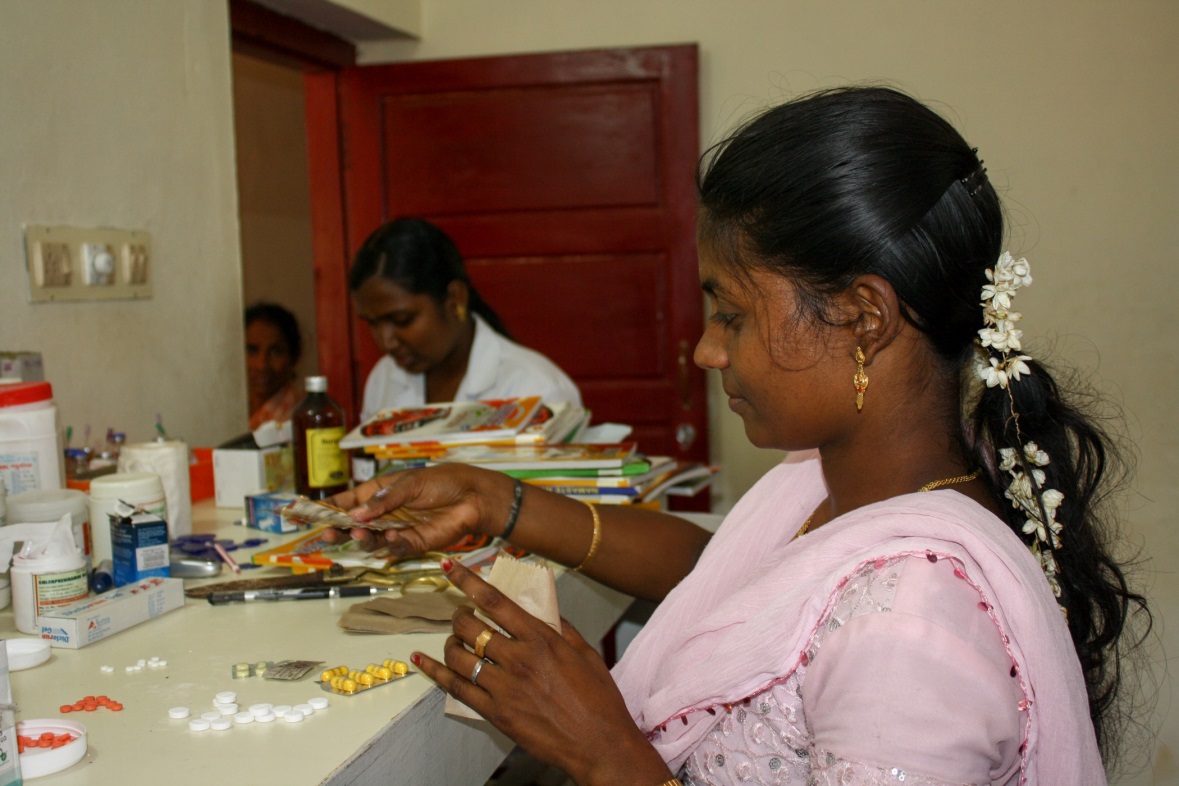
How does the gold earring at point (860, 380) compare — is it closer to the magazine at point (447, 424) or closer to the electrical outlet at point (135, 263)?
A: the magazine at point (447, 424)

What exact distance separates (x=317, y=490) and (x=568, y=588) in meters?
0.63

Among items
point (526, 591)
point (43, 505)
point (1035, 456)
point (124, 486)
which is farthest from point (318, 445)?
point (1035, 456)

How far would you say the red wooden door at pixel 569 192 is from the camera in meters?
3.52

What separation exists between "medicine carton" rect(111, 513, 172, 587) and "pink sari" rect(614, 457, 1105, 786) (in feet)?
2.30

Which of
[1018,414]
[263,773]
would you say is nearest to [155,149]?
[263,773]

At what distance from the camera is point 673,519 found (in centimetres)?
165

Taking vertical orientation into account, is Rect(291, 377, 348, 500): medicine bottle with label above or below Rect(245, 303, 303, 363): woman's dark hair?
below

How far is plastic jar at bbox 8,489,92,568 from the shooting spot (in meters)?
1.34

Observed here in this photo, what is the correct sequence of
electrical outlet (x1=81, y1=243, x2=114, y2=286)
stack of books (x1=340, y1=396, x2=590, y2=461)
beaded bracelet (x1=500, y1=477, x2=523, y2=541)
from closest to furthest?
beaded bracelet (x1=500, y1=477, x2=523, y2=541), stack of books (x1=340, y1=396, x2=590, y2=461), electrical outlet (x1=81, y1=243, x2=114, y2=286)

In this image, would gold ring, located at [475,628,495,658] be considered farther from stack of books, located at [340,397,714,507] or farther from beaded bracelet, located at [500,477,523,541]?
stack of books, located at [340,397,714,507]

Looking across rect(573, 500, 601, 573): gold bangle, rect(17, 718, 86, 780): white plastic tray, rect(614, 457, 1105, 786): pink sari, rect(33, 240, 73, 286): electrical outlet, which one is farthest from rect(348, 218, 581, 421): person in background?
rect(17, 718, 86, 780): white plastic tray

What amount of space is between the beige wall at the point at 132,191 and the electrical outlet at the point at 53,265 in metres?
0.04

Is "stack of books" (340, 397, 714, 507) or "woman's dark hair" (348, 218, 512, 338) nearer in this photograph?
"stack of books" (340, 397, 714, 507)

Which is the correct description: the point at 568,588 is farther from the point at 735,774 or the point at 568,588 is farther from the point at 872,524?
the point at 872,524
